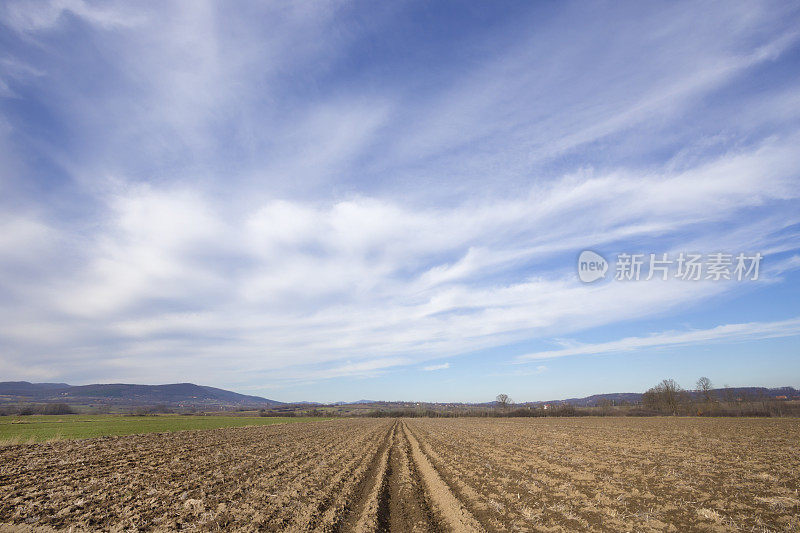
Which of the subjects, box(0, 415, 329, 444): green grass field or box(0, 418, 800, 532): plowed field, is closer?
box(0, 418, 800, 532): plowed field

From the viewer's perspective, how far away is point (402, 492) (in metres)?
15.9

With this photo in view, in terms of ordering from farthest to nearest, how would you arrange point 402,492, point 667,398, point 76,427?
point 667,398 < point 76,427 < point 402,492

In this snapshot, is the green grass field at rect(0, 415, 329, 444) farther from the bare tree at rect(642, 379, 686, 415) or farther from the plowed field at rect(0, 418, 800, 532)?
the bare tree at rect(642, 379, 686, 415)

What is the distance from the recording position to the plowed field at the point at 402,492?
11.2m

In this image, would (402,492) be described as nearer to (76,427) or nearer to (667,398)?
(76,427)

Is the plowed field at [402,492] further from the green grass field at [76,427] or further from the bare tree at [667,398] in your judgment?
the bare tree at [667,398]

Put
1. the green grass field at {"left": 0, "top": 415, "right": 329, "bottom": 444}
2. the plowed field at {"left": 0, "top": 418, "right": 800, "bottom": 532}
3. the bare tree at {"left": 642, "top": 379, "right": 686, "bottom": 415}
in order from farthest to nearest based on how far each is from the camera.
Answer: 1. the bare tree at {"left": 642, "top": 379, "right": 686, "bottom": 415}
2. the green grass field at {"left": 0, "top": 415, "right": 329, "bottom": 444}
3. the plowed field at {"left": 0, "top": 418, "right": 800, "bottom": 532}

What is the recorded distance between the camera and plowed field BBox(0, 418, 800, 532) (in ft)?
36.9

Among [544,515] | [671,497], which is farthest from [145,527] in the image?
[671,497]

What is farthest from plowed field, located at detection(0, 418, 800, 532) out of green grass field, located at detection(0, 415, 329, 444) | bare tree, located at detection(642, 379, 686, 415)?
bare tree, located at detection(642, 379, 686, 415)

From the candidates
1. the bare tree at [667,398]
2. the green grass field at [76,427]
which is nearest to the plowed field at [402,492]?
the green grass field at [76,427]

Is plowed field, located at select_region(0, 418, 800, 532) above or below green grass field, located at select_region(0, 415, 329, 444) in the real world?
above

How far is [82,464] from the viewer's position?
66.4 feet

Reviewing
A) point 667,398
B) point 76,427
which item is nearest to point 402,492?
point 76,427
